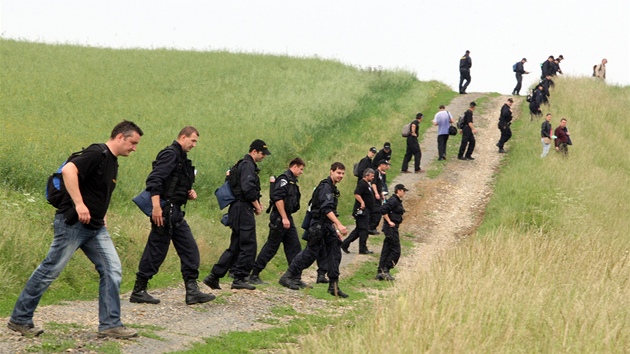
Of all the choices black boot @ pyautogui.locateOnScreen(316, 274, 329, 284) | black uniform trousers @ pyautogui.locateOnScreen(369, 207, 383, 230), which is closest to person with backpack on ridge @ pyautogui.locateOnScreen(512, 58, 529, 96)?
black uniform trousers @ pyautogui.locateOnScreen(369, 207, 383, 230)

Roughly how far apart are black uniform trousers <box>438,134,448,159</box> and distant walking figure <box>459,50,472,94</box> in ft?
32.5

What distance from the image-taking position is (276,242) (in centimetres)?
1138

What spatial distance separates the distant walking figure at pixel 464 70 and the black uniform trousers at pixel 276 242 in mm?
23550

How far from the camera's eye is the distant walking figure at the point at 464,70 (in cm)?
3393

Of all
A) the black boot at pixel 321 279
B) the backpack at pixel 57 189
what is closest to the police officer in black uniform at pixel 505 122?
the black boot at pixel 321 279

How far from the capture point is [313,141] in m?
25.6

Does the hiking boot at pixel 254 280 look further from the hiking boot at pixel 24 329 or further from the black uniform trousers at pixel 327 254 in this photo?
the hiking boot at pixel 24 329

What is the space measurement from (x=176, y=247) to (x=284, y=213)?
2269 millimetres

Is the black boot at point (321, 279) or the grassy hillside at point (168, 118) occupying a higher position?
the grassy hillside at point (168, 118)

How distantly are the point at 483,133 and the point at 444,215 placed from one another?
1017 centimetres

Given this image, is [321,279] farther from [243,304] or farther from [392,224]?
[243,304]

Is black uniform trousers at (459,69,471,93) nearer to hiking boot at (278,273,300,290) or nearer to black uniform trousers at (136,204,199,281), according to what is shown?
hiking boot at (278,273,300,290)

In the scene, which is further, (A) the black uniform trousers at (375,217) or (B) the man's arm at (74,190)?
(A) the black uniform trousers at (375,217)

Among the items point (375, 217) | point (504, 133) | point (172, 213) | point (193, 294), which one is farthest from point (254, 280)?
point (504, 133)
